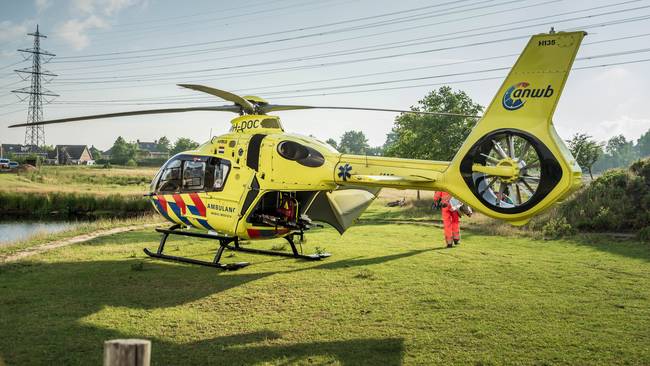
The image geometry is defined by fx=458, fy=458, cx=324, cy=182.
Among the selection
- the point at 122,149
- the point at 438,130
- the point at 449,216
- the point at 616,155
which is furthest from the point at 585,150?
the point at 616,155

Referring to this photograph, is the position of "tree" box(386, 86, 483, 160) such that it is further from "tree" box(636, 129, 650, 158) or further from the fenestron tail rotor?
"tree" box(636, 129, 650, 158)

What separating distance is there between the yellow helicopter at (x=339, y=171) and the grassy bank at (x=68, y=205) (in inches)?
793

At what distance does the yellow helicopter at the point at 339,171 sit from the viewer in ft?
22.8

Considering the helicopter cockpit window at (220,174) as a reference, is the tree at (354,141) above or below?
above

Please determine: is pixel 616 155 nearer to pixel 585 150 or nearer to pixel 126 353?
pixel 585 150

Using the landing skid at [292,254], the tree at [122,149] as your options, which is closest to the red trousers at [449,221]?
the landing skid at [292,254]

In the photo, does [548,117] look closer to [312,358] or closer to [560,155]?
[560,155]

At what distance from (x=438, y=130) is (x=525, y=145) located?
22628 millimetres

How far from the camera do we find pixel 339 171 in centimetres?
952

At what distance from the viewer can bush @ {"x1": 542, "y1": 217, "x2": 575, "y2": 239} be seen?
15.0 m

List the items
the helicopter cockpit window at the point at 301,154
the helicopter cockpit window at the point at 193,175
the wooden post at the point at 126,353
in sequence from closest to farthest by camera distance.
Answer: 1. the wooden post at the point at 126,353
2. the helicopter cockpit window at the point at 301,154
3. the helicopter cockpit window at the point at 193,175

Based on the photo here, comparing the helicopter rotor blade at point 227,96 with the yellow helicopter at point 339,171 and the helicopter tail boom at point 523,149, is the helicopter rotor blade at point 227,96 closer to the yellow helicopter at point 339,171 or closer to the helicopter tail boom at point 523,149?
the yellow helicopter at point 339,171

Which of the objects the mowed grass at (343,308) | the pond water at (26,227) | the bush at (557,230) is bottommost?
the pond water at (26,227)

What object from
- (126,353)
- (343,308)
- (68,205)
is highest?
(126,353)
